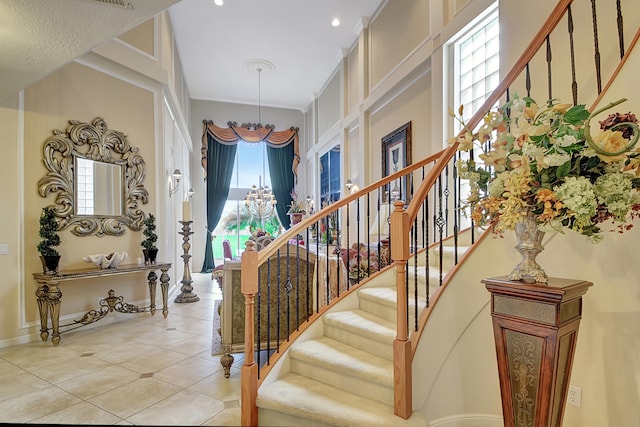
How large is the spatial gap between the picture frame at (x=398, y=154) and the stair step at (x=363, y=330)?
243cm

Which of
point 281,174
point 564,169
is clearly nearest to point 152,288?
point 564,169

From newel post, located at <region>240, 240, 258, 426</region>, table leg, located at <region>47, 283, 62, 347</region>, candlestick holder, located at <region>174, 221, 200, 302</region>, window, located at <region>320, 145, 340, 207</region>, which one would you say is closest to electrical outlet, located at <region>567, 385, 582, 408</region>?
newel post, located at <region>240, 240, 258, 426</region>

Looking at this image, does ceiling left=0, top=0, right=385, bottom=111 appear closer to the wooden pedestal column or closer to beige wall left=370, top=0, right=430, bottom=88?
beige wall left=370, top=0, right=430, bottom=88

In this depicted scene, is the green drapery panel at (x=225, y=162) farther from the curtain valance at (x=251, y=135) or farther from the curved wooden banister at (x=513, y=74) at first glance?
the curved wooden banister at (x=513, y=74)

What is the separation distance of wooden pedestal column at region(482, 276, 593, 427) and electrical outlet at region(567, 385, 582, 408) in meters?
0.48

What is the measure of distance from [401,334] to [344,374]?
55cm

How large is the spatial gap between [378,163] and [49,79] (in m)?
4.91

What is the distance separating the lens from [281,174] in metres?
10.4

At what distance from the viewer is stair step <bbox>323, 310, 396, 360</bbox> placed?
250 centimetres

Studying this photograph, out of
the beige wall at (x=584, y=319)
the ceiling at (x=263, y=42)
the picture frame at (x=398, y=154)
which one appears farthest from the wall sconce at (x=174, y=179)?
the beige wall at (x=584, y=319)

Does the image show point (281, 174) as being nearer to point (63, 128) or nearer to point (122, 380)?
point (63, 128)

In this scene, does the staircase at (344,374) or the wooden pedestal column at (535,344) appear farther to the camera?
the staircase at (344,374)

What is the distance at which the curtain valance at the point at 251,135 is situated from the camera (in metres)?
9.73

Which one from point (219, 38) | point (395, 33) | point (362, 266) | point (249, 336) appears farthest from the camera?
point (219, 38)
